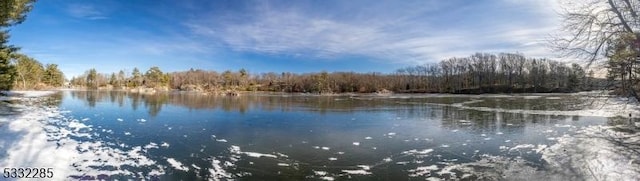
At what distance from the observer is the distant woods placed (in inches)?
3986

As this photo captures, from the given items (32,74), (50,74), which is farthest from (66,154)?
(50,74)

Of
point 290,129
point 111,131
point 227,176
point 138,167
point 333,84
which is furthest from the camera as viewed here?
point 333,84

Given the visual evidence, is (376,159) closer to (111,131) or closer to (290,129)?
(290,129)

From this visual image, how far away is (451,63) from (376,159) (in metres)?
120

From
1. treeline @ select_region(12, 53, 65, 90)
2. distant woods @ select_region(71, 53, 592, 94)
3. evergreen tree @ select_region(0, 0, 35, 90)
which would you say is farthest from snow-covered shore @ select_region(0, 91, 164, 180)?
distant woods @ select_region(71, 53, 592, 94)

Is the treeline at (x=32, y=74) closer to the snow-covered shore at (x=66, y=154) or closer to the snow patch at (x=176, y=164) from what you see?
the snow-covered shore at (x=66, y=154)

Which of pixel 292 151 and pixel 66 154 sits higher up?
pixel 66 154

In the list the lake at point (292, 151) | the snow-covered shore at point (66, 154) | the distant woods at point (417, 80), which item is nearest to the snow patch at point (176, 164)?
the lake at point (292, 151)

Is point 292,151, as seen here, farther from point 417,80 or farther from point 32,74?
point 417,80

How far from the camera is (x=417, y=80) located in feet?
407

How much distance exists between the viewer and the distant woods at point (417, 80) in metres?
101

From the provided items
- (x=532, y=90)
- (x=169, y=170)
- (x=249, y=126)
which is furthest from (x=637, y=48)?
(x=532, y=90)

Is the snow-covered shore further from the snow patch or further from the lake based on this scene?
the snow patch

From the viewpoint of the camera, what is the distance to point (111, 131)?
15336mm
